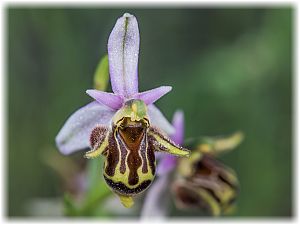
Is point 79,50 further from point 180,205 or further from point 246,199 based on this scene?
point 180,205

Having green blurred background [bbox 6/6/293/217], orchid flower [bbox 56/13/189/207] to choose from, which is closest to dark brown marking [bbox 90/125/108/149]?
orchid flower [bbox 56/13/189/207]

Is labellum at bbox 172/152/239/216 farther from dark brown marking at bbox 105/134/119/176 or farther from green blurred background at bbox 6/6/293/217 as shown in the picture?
green blurred background at bbox 6/6/293/217

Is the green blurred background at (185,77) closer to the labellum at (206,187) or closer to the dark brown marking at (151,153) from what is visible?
the labellum at (206,187)

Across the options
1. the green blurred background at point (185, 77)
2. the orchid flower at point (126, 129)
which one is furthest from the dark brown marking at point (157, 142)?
the green blurred background at point (185, 77)

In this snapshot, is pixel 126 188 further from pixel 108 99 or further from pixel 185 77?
pixel 185 77

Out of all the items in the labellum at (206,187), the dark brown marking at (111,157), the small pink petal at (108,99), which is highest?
the small pink petal at (108,99)

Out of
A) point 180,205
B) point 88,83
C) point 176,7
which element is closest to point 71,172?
point 88,83

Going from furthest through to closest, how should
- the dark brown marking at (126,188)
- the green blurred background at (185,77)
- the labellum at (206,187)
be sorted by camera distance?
the green blurred background at (185,77)
the labellum at (206,187)
the dark brown marking at (126,188)
